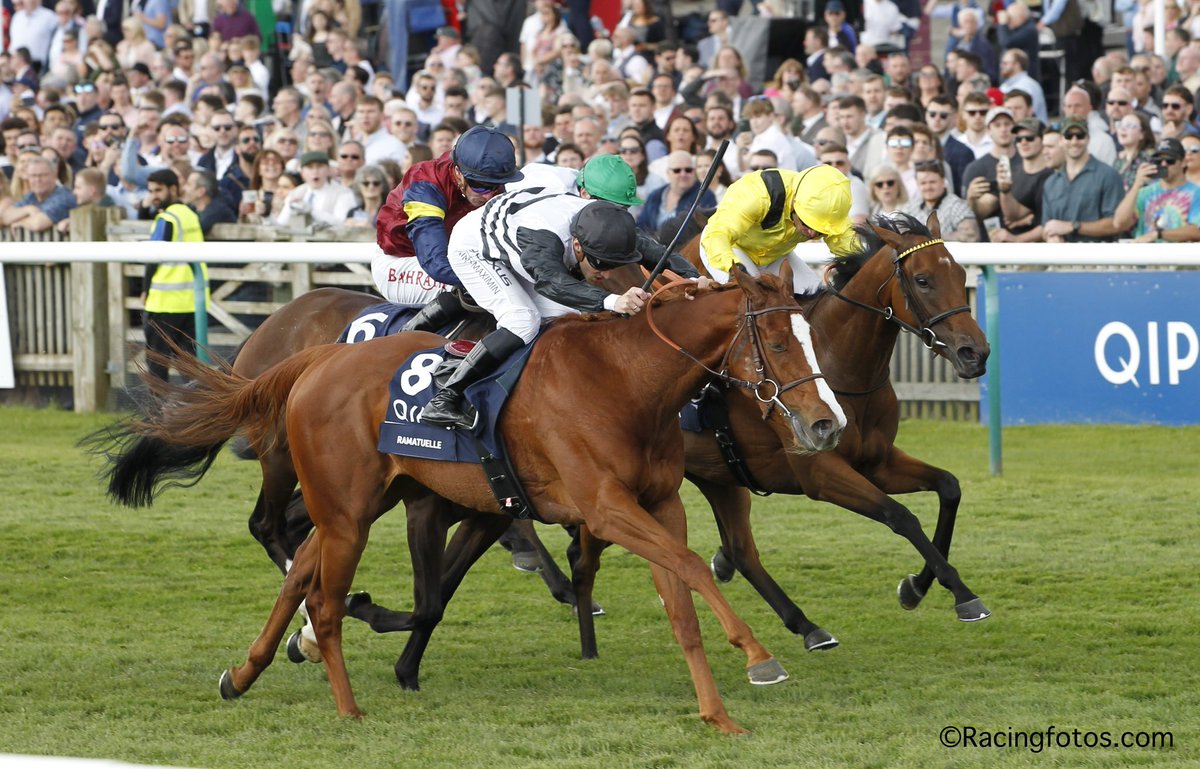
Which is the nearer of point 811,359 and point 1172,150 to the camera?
point 811,359

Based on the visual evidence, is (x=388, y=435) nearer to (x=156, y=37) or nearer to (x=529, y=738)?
(x=529, y=738)

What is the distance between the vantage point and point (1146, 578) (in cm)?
678

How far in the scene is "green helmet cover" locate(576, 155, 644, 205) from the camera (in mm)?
5176

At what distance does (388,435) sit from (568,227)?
31.8 inches

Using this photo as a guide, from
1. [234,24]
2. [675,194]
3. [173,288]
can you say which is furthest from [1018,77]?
[234,24]

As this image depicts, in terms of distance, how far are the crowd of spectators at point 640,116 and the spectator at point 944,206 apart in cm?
1

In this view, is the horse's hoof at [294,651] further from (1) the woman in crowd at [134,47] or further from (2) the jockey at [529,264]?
(1) the woman in crowd at [134,47]

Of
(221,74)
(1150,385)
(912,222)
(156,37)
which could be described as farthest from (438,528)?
(156,37)

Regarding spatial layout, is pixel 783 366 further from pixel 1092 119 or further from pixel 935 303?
pixel 1092 119

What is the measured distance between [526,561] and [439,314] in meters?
1.39

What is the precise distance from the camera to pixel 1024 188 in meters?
9.89

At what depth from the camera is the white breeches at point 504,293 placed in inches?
203

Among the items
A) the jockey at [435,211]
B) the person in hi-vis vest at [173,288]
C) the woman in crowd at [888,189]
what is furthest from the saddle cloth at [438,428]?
the woman in crowd at [888,189]

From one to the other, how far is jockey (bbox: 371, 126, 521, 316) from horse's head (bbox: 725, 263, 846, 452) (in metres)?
1.36
